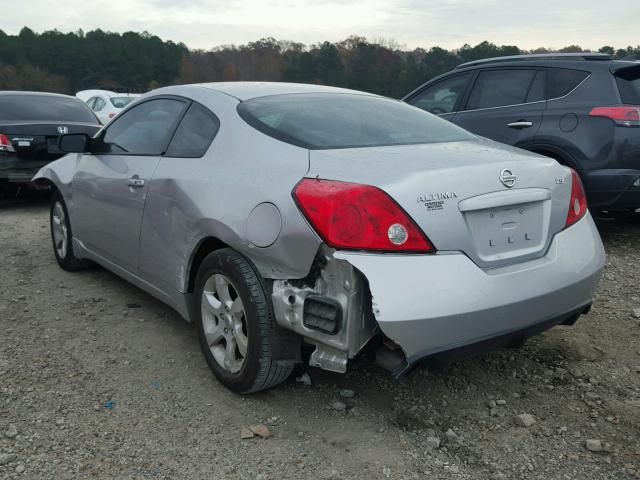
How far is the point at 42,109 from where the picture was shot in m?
Result: 8.03

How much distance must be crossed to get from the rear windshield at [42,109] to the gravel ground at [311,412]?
15.6 ft

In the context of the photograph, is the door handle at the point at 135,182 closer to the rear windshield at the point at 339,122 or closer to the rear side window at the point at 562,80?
the rear windshield at the point at 339,122

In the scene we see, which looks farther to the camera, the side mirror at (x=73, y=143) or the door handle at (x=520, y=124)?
the door handle at (x=520, y=124)

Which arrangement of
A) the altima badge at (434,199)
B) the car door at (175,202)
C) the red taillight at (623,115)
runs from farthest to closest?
the red taillight at (623,115) → the car door at (175,202) → the altima badge at (434,199)

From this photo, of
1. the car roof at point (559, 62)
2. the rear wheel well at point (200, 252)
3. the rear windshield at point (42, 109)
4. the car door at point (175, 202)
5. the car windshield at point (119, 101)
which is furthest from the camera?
the car windshield at point (119, 101)

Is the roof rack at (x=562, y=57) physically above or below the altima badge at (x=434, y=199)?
above

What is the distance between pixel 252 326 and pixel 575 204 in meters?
1.62

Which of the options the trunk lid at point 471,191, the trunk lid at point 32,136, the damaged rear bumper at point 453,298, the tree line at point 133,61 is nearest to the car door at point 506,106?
the trunk lid at point 471,191

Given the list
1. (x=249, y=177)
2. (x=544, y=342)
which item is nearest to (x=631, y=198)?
(x=544, y=342)

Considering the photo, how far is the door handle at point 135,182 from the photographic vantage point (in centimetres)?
351

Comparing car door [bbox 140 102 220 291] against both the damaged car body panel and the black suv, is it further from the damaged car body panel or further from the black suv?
the black suv

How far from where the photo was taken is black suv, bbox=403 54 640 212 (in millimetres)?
5199

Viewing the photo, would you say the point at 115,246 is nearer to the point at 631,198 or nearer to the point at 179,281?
the point at 179,281

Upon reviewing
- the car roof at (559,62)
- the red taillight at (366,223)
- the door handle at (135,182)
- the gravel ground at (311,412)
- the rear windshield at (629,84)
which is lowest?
the gravel ground at (311,412)
